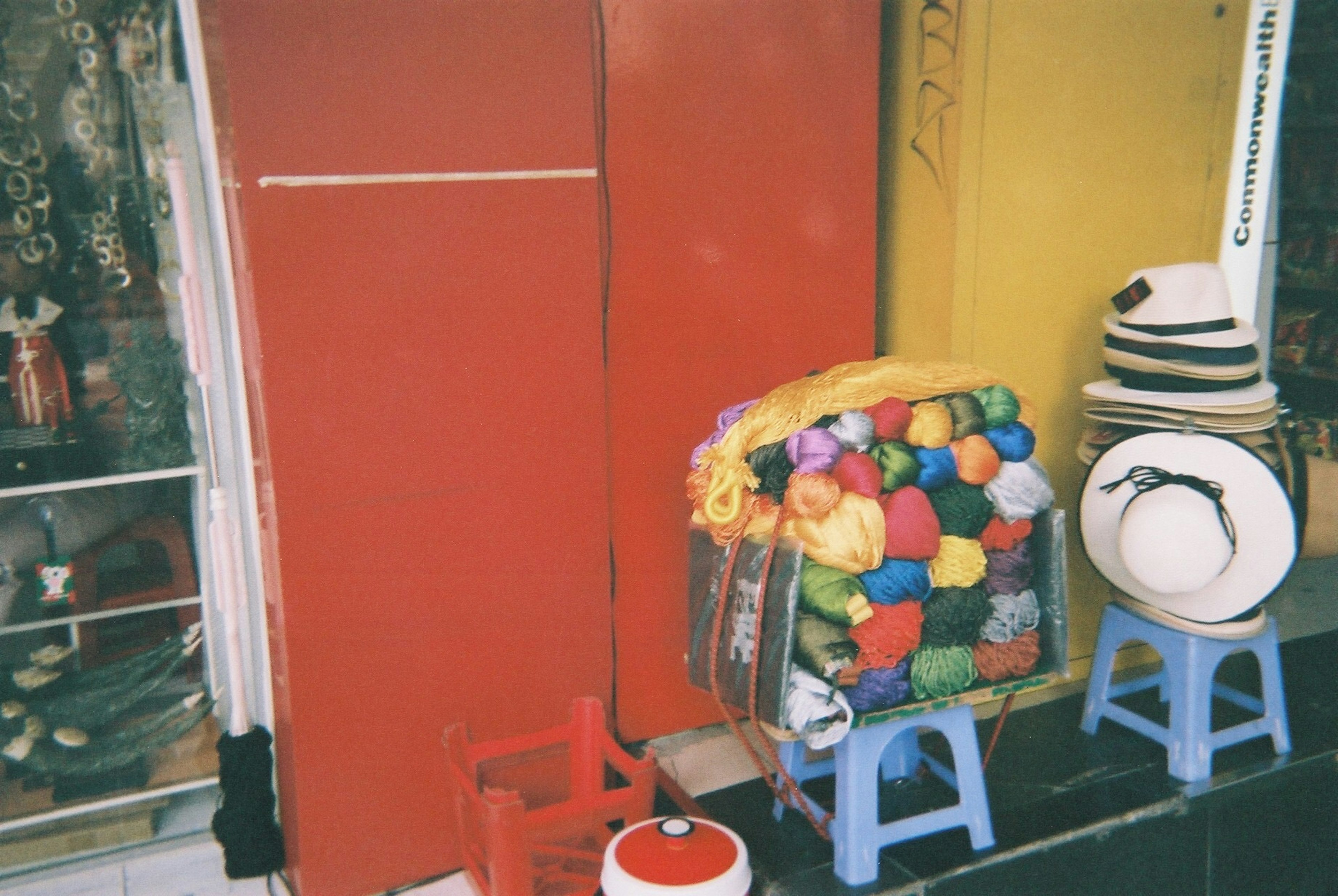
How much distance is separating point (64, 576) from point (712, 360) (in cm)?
155

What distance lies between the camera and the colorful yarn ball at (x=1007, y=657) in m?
1.95

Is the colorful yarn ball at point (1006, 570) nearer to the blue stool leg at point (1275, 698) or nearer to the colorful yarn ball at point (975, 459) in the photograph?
the colorful yarn ball at point (975, 459)

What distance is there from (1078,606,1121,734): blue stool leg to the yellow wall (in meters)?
0.27

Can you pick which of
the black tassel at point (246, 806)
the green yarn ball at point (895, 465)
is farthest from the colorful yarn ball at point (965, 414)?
the black tassel at point (246, 806)

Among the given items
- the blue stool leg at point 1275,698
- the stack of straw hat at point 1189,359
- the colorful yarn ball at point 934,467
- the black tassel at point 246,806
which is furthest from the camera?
the blue stool leg at point 1275,698

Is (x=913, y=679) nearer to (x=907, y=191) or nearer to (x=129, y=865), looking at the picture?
(x=907, y=191)

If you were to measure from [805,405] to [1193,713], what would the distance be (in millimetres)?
1213

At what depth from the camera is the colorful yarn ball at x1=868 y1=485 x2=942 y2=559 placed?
5.93ft

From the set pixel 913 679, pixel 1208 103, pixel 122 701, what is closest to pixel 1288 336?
pixel 1208 103

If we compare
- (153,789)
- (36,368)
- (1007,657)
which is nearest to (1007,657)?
(1007,657)

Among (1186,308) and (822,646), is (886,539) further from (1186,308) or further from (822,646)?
(1186,308)

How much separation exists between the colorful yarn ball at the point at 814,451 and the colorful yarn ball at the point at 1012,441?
34cm

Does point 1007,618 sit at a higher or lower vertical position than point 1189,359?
lower

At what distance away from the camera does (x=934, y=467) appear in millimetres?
1858
